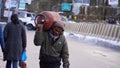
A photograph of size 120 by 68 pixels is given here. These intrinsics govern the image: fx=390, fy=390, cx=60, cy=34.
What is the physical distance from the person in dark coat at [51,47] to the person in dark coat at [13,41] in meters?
2.26

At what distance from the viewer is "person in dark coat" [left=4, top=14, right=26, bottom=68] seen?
8.12m

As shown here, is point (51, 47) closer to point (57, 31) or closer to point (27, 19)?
point (57, 31)

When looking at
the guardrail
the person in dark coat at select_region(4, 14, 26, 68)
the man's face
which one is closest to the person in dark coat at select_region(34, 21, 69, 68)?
the man's face

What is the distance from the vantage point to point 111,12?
66.9 metres

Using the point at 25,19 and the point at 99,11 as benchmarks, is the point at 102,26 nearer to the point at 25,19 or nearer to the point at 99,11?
the point at 25,19

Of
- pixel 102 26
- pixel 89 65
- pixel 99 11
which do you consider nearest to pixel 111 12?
pixel 99 11

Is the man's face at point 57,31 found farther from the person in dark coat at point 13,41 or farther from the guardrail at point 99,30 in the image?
the guardrail at point 99,30

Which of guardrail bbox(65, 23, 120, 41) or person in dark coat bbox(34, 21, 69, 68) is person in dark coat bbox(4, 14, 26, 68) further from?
guardrail bbox(65, 23, 120, 41)

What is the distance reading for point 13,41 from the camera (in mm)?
8172

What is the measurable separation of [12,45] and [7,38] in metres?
0.19

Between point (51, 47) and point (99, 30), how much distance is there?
22.0m

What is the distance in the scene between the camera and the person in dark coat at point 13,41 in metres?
8.12

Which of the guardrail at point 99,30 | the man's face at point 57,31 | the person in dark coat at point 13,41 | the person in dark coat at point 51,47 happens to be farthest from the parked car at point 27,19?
the man's face at point 57,31

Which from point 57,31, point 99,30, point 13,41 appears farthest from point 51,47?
point 99,30
